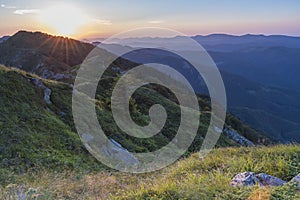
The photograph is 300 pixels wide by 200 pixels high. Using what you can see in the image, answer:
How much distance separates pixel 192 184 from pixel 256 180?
3.98ft

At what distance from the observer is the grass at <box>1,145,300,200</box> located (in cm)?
520

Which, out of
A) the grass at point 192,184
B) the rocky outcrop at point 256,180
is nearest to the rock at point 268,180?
the rocky outcrop at point 256,180

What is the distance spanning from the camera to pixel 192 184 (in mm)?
5719

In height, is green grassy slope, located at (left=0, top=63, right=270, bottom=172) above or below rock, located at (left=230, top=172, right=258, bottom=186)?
below

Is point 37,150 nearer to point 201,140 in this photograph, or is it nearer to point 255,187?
point 255,187

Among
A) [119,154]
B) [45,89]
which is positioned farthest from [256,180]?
[45,89]

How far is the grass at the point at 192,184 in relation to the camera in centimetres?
520

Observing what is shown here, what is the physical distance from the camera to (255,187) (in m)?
5.22

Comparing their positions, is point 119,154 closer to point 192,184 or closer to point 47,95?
point 47,95

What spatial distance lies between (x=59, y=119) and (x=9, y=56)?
8426 centimetres

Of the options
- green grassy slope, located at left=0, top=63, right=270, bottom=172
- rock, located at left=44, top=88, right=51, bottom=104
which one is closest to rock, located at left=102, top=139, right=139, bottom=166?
green grassy slope, located at left=0, top=63, right=270, bottom=172

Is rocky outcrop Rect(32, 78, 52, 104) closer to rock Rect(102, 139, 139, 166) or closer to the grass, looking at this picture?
rock Rect(102, 139, 139, 166)

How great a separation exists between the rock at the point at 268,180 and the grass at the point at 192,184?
0.46 meters

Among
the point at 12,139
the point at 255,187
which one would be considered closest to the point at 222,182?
the point at 255,187
